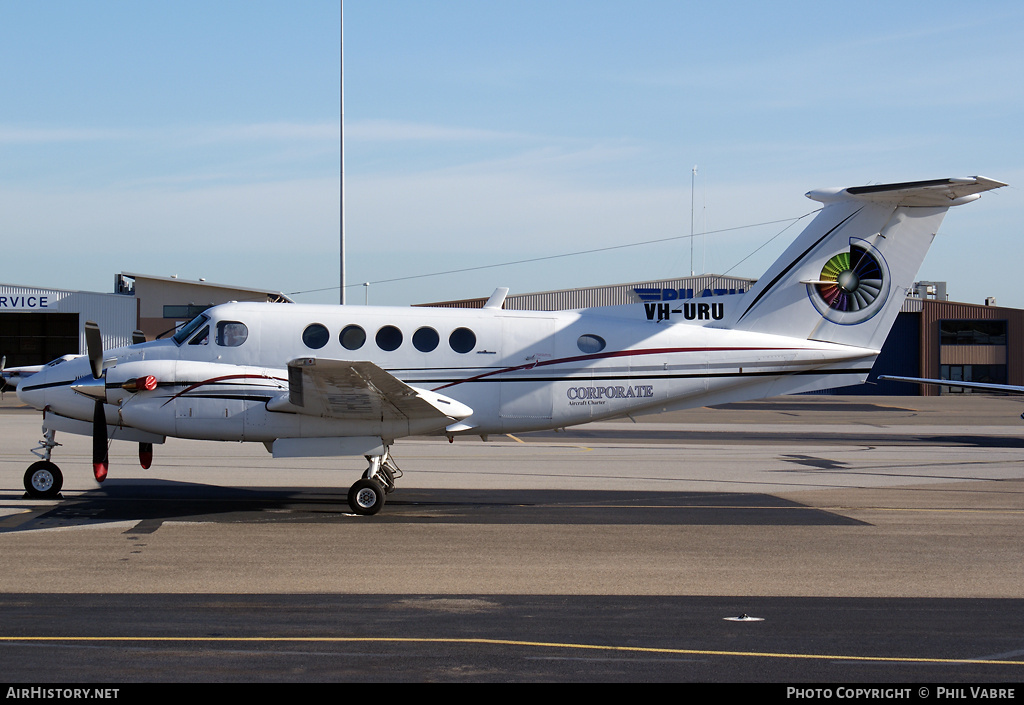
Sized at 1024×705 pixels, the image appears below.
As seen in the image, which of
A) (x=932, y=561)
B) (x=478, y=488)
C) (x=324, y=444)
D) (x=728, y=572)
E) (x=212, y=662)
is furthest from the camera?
(x=478, y=488)

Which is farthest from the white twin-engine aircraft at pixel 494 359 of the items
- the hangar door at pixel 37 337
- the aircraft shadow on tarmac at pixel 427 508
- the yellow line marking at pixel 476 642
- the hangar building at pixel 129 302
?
the hangar door at pixel 37 337

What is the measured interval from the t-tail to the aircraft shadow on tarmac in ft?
9.69

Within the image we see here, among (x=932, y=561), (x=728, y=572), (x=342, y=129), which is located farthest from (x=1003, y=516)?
(x=342, y=129)

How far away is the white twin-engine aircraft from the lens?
12539mm

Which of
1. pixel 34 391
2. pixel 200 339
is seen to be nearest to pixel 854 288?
pixel 200 339

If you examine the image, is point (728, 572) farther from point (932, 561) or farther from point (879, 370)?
point (879, 370)

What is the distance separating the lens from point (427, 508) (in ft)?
43.8

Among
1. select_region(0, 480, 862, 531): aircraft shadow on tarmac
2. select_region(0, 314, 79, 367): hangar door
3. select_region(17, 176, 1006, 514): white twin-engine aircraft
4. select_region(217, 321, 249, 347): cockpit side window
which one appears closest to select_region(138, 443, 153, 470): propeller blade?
select_region(17, 176, 1006, 514): white twin-engine aircraft

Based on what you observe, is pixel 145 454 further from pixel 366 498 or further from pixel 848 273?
pixel 848 273

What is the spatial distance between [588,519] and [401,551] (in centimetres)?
331

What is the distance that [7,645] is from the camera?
21.9 ft

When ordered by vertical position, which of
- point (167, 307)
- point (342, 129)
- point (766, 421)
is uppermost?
point (342, 129)

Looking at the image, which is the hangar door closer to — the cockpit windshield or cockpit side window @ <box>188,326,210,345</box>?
the cockpit windshield

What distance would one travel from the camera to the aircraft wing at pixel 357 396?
11.2 m
